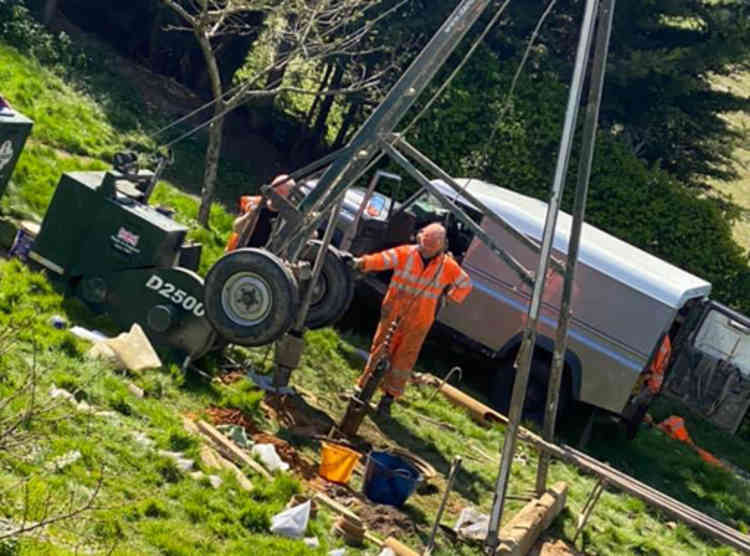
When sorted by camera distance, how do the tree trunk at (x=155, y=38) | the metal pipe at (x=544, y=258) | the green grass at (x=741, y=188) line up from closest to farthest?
the metal pipe at (x=544, y=258) < the tree trunk at (x=155, y=38) < the green grass at (x=741, y=188)

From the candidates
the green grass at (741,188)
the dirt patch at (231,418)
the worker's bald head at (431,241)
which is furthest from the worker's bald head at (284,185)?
the green grass at (741,188)

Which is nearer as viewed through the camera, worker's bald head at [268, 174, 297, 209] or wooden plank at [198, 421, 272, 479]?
wooden plank at [198, 421, 272, 479]

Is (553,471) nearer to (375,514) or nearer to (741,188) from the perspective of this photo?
(375,514)

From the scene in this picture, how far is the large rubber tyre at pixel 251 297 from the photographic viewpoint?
893 centimetres

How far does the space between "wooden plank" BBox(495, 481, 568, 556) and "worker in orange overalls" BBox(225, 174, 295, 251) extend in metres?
3.46

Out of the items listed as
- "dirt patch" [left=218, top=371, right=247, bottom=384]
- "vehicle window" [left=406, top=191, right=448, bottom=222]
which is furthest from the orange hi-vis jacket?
"vehicle window" [left=406, top=191, right=448, bottom=222]

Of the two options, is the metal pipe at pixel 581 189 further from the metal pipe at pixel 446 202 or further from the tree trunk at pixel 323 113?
the tree trunk at pixel 323 113

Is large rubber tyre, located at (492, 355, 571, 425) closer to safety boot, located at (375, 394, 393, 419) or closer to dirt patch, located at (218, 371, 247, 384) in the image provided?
safety boot, located at (375, 394, 393, 419)

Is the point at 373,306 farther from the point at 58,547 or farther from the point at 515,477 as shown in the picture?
the point at 58,547

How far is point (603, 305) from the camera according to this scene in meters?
12.8

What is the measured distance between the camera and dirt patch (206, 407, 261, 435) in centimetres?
934

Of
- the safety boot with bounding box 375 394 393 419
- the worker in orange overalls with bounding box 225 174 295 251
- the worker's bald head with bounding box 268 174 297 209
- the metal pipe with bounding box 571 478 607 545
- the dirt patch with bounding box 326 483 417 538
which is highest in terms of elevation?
the worker's bald head with bounding box 268 174 297 209

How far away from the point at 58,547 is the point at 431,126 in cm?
1461

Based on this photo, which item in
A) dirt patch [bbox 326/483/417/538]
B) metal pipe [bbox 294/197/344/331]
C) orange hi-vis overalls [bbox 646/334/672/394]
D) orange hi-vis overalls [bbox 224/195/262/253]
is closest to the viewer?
dirt patch [bbox 326/483/417/538]
